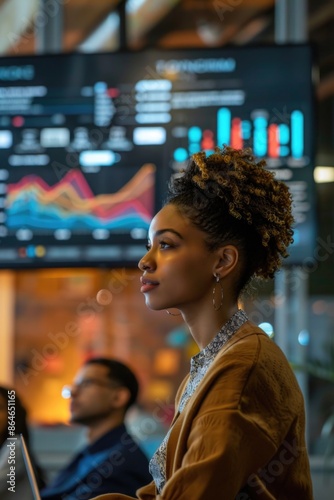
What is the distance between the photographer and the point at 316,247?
3893 millimetres

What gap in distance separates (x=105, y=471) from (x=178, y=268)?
1.52 m

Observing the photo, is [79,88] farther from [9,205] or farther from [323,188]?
[323,188]

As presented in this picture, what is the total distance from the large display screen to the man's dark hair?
2.52 feet

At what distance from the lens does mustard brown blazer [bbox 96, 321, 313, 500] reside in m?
1.11

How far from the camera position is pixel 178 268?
132 cm

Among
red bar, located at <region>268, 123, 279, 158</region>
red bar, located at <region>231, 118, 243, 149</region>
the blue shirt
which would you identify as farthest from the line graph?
the blue shirt

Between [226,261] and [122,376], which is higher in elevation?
[226,261]

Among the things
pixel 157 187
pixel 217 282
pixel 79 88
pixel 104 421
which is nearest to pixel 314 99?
pixel 157 187

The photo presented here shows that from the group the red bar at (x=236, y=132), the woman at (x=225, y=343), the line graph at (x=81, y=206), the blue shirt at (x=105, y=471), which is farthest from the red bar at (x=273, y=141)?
the woman at (x=225, y=343)

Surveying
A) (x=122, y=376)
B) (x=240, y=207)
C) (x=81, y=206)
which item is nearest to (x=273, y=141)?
(x=81, y=206)

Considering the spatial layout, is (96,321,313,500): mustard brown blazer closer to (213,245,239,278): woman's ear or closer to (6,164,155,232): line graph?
(213,245,239,278): woman's ear

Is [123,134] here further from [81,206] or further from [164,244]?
[164,244]

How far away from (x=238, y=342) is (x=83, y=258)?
270 centimetres

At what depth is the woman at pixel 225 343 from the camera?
1121 mm
